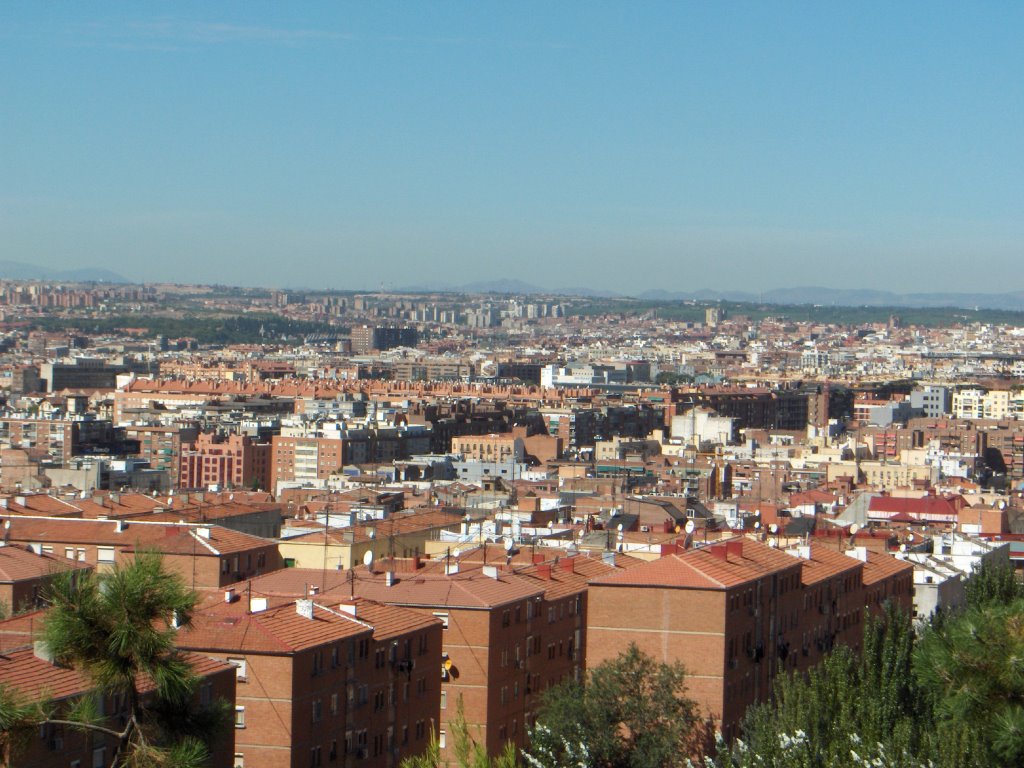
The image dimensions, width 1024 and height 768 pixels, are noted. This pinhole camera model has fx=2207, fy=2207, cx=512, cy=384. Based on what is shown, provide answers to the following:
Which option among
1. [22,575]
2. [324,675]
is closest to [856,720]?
[324,675]

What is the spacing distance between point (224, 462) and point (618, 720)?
4209cm

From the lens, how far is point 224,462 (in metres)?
55.7

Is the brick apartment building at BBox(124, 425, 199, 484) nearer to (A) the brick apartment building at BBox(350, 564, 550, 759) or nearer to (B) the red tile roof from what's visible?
(B) the red tile roof

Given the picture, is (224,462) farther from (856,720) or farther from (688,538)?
(856,720)

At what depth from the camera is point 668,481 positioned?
44875mm

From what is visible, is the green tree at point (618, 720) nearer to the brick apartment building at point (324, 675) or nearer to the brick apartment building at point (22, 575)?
the brick apartment building at point (324, 675)

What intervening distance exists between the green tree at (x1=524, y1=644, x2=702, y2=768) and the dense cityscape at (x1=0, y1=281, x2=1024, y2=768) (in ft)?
2.11

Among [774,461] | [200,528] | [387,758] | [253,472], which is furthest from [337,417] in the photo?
[387,758]

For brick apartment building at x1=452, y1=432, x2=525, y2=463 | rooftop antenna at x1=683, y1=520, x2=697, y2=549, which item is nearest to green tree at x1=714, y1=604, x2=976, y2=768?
rooftop antenna at x1=683, y1=520, x2=697, y2=549

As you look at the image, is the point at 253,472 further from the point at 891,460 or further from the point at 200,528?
the point at 200,528

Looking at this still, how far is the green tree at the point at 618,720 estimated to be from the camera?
551 inches

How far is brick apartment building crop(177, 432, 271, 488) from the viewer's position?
181 feet

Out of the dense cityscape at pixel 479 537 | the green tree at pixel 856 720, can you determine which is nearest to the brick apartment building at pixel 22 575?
the dense cityscape at pixel 479 537

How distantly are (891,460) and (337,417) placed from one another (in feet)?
69.9
